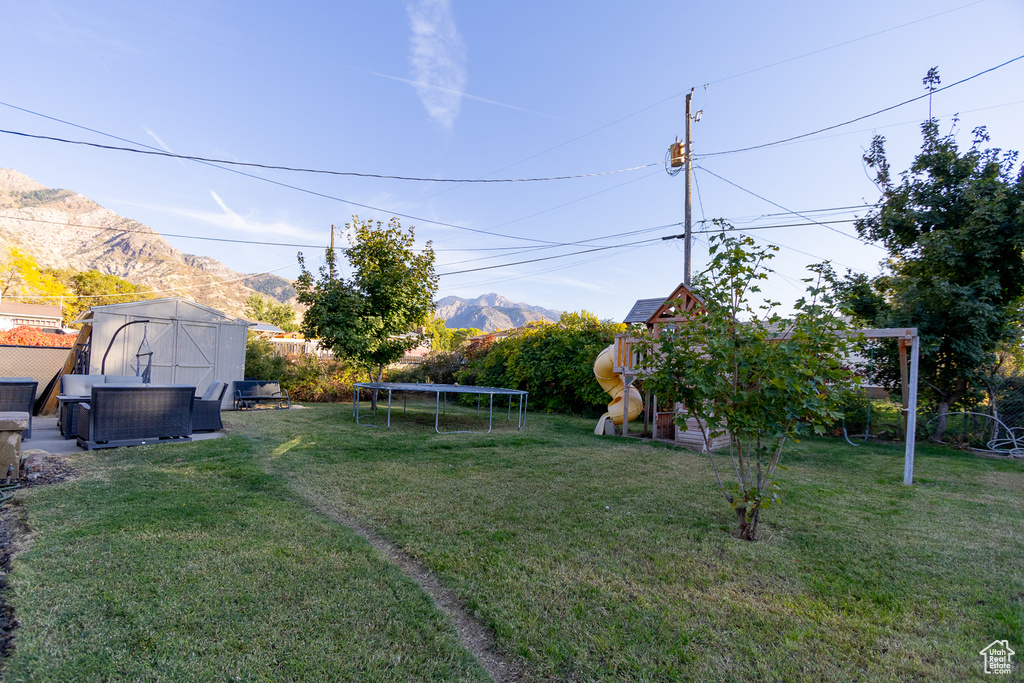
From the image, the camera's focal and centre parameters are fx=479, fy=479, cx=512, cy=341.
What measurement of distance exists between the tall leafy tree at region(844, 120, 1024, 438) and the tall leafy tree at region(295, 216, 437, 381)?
9.00 m

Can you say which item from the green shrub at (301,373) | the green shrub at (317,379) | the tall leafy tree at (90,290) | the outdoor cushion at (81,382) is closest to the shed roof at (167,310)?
the green shrub at (301,373)

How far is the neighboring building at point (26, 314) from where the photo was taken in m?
32.9

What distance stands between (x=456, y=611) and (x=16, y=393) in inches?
368

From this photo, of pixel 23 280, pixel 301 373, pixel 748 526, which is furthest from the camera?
pixel 23 280

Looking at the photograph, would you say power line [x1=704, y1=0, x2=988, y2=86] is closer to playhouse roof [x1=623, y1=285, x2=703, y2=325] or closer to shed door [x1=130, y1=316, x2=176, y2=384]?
playhouse roof [x1=623, y1=285, x2=703, y2=325]

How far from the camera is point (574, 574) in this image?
292cm

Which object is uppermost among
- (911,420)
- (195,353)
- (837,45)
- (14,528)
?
(837,45)

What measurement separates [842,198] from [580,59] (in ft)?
26.7

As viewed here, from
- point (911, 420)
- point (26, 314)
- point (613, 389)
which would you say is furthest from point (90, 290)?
point (911, 420)

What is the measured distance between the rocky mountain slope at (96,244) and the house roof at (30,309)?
52.5 meters

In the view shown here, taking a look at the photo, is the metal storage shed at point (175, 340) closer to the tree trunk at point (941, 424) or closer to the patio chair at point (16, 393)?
the patio chair at point (16, 393)

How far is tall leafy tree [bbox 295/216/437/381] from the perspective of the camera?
34.2 feet

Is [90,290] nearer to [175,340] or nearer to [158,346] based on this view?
[175,340]

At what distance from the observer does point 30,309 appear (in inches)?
1355
